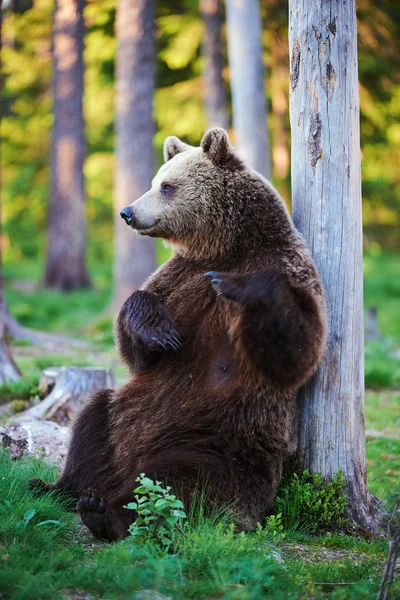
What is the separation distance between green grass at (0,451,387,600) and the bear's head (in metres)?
1.71

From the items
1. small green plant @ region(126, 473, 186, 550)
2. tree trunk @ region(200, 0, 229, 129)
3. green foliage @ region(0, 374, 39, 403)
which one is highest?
tree trunk @ region(200, 0, 229, 129)

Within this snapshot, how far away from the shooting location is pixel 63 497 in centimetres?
442

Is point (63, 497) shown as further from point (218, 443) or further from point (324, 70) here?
point (324, 70)

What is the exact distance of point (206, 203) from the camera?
185 inches

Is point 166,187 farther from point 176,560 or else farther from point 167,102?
point 167,102

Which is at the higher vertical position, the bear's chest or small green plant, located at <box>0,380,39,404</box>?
the bear's chest

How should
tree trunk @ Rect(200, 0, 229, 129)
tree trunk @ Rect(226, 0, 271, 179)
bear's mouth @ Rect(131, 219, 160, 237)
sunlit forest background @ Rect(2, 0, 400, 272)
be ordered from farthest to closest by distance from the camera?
Result: sunlit forest background @ Rect(2, 0, 400, 272) < tree trunk @ Rect(200, 0, 229, 129) < tree trunk @ Rect(226, 0, 271, 179) < bear's mouth @ Rect(131, 219, 160, 237)

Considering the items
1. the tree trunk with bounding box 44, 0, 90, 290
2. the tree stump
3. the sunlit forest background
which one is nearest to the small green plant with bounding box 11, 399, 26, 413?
the tree stump

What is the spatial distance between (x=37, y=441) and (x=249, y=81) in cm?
912

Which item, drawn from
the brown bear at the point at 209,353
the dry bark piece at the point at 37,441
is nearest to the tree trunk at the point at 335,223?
the brown bear at the point at 209,353

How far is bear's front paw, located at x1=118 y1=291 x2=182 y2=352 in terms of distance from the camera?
437cm

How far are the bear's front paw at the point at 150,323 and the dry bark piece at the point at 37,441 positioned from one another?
3.90 ft

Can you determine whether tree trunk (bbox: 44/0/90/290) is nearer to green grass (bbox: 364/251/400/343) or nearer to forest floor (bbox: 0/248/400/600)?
green grass (bbox: 364/251/400/343)

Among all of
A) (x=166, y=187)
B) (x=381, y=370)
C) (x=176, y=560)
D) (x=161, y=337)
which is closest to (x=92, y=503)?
(x=176, y=560)
